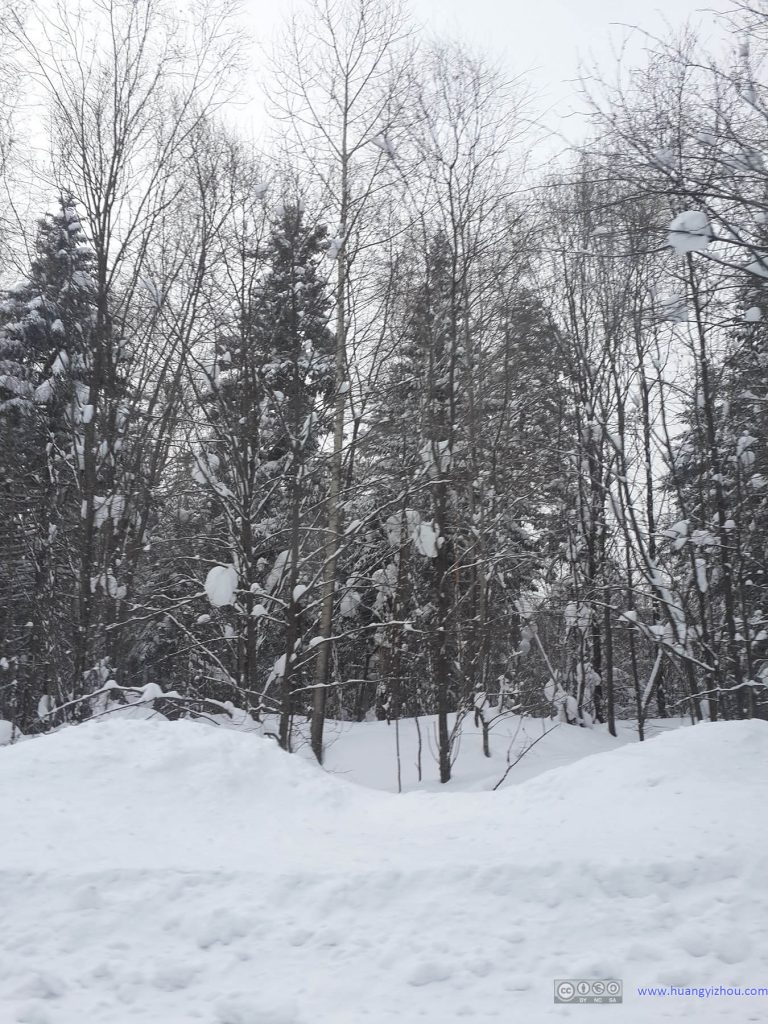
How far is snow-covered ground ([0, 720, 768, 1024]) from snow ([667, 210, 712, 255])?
3539mm

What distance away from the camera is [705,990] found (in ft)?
9.88

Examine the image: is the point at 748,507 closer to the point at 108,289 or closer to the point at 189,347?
the point at 189,347

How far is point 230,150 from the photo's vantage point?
11328 millimetres

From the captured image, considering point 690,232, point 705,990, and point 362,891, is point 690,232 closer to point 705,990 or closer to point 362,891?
point 705,990

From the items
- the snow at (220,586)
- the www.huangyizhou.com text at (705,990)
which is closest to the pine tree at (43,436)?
the snow at (220,586)

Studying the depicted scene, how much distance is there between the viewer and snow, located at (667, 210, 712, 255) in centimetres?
490

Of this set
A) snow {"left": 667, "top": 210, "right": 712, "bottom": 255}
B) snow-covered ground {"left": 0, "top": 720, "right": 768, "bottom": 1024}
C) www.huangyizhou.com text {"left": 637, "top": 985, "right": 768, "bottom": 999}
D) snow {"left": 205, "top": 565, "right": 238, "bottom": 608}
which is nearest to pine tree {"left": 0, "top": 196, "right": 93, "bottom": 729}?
snow {"left": 205, "top": 565, "right": 238, "bottom": 608}

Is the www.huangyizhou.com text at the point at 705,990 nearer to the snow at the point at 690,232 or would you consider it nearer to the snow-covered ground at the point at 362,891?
the snow-covered ground at the point at 362,891

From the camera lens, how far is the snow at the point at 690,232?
4902mm

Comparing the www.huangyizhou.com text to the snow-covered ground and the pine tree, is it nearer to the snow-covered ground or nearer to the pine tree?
the snow-covered ground

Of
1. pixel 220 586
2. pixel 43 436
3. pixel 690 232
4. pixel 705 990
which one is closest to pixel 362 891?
pixel 705 990

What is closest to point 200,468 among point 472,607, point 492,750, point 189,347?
point 189,347

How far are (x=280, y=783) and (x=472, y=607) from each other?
6.50 metres

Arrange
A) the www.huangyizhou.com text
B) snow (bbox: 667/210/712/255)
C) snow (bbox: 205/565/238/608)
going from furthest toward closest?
snow (bbox: 205/565/238/608)
snow (bbox: 667/210/712/255)
the www.huangyizhou.com text
